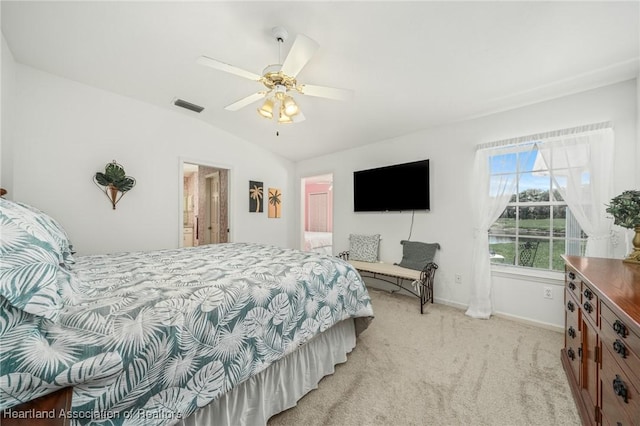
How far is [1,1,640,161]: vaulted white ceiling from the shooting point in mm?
1812

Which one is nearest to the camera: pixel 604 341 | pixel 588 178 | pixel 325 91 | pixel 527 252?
pixel 604 341

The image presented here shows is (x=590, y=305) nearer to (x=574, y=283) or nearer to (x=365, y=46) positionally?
(x=574, y=283)

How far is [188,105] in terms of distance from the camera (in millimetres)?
3424

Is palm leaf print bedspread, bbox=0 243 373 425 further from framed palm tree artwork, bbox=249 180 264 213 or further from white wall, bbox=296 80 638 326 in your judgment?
framed palm tree artwork, bbox=249 180 264 213

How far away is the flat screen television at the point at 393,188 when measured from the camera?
356 centimetres

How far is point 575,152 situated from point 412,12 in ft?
7.30

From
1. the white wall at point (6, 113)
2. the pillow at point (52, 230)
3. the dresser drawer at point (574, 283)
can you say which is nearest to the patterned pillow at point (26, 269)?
the pillow at point (52, 230)

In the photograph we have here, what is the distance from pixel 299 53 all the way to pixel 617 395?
7.98 feet

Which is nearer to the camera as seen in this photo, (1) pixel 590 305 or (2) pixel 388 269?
(1) pixel 590 305

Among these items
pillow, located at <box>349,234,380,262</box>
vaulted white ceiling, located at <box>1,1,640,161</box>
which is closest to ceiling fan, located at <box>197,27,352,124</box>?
vaulted white ceiling, located at <box>1,1,640,161</box>

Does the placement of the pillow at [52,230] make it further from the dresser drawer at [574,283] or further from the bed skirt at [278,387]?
the dresser drawer at [574,283]

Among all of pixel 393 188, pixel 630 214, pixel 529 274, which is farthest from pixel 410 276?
pixel 630 214

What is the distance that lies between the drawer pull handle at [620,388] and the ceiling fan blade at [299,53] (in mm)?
2284

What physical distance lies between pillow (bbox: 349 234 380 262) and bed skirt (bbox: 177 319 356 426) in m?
2.08
